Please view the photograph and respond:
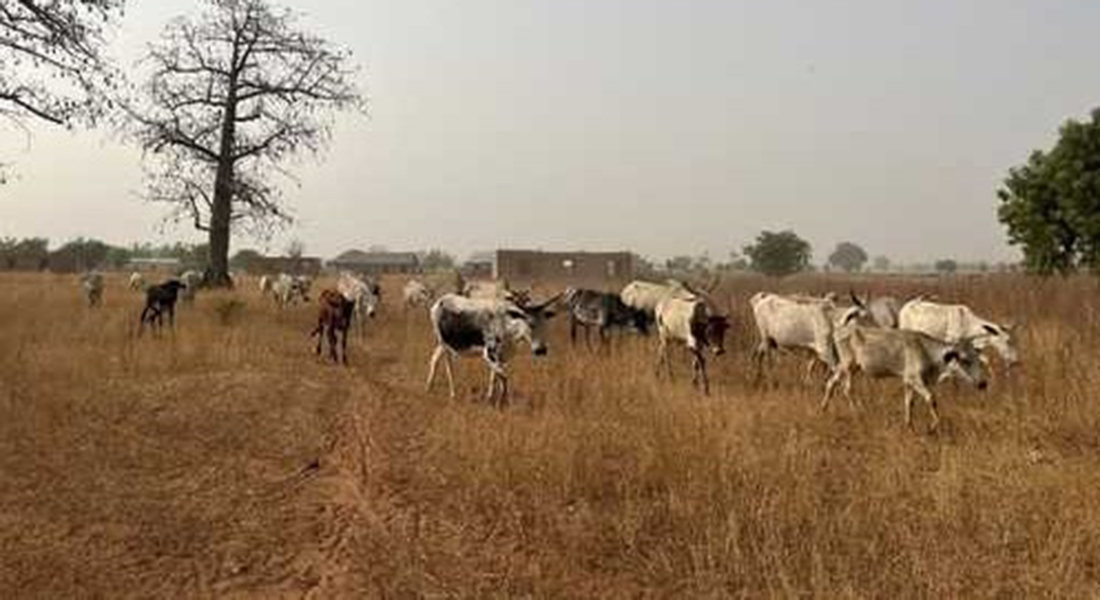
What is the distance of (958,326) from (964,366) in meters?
4.41

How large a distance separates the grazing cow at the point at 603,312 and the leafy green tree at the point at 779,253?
195 feet

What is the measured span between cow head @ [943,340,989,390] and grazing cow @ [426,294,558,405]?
5.39 metres

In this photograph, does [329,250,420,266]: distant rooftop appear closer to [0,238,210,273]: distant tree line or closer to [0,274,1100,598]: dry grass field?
[0,238,210,273]: distant tree line

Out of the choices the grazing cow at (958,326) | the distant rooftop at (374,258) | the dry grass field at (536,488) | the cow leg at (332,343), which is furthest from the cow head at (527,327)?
the distant rooftop at (374,258)

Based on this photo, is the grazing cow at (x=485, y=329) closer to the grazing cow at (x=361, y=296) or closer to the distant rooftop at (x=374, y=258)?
the grazing cow at (x=361, y=296)

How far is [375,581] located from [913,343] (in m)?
8.56

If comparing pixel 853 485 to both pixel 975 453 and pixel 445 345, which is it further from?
pixel 445 345

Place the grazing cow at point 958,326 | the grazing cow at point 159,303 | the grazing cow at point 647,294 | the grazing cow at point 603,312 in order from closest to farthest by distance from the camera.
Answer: the grazing cow at point 958,326, the grazing cow at point 603,312, the grazing cow at point 159,303, the grazing cow at point 647,294

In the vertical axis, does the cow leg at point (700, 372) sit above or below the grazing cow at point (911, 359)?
below

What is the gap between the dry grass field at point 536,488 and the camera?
726 cm

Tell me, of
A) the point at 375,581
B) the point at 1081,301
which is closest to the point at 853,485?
the point at 375,581

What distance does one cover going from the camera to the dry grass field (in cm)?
726

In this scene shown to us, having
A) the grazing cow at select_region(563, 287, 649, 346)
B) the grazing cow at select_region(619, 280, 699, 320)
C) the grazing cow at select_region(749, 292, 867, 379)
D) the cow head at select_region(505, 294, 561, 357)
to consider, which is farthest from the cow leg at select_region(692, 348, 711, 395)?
the grazing cow at select_region(619, 280, 699, 320)

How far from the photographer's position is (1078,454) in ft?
35.9
